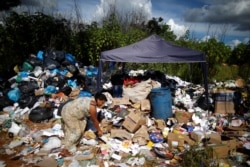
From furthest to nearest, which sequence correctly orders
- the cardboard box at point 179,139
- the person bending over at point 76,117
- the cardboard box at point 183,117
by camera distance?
the cardboard box at point 183,117, the cardboard box at point 179,139, the person bending over at point 76,117

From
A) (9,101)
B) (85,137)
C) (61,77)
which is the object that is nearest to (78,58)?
(61,77)

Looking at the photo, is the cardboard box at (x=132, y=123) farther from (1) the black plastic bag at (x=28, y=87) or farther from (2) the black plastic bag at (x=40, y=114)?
(1) the black plastic bag at (x=28, y=87)

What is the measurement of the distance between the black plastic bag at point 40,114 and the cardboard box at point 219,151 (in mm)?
4148

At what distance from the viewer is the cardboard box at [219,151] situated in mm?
4488

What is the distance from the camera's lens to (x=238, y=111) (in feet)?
23.3

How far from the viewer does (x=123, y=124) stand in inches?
223

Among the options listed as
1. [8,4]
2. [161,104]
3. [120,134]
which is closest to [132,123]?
[120,134]

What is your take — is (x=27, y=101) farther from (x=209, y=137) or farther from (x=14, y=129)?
(x=209, y=137)

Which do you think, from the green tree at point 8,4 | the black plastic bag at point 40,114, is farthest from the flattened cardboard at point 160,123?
the green tree at point 8,4

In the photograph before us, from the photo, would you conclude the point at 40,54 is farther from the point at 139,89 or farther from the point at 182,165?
the point at 182,165

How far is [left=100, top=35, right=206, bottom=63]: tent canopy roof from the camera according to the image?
7.09m

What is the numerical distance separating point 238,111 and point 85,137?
461cm

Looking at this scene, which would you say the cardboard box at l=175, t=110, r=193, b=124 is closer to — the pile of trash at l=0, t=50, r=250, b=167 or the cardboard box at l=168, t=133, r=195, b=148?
the pile of trash at l=0, t=50, r=250, b=167

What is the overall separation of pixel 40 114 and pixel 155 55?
147 inches
